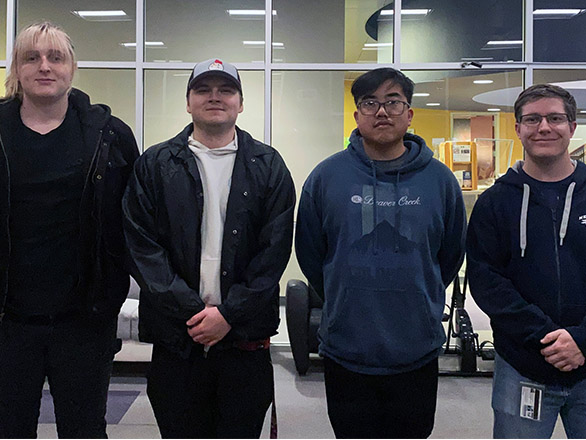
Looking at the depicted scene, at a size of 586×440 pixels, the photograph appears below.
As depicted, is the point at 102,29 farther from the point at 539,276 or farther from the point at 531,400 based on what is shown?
the point at 531,400

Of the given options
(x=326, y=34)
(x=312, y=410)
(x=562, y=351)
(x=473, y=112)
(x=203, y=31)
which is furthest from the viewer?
(x=203, y=31)

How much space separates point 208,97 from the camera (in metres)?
1.93

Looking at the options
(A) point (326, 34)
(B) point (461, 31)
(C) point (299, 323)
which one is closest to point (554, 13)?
(B) point (461, 31)

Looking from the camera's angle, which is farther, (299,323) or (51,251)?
(299,323)

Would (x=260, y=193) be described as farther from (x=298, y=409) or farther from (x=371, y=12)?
(x=371, y=12)

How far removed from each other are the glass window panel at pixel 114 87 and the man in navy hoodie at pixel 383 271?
4315 millimetres

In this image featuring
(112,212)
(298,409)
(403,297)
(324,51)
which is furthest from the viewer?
(324,51)

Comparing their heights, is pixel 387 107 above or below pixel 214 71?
below

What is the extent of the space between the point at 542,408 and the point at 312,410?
219 cm

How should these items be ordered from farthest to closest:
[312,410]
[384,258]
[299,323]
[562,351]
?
[299,323]
[312,410]
[384,258]
[562,351]

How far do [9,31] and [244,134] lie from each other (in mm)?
4868

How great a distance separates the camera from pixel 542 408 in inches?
70.6

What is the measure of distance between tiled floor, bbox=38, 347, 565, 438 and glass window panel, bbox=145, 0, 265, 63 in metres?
3.07

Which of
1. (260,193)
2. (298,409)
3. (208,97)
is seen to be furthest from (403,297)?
(298,409)
